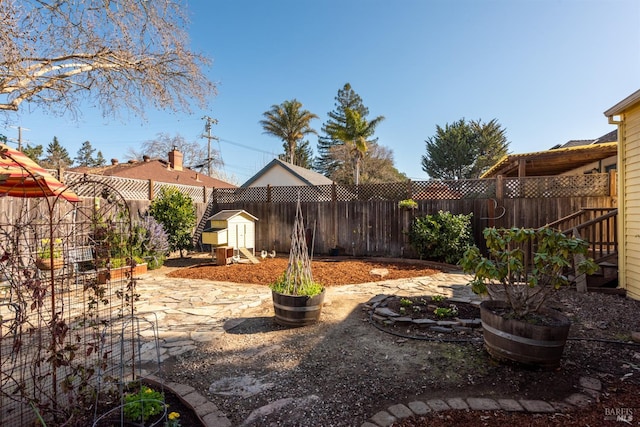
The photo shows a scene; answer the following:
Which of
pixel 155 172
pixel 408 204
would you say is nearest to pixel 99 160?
pixel 155 172

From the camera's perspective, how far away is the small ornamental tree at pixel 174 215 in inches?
302

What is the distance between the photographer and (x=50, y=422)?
172 cm

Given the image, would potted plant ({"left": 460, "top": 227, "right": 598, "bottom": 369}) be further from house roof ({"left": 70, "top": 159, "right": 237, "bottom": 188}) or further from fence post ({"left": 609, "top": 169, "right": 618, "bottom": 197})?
house roof ({"left": 70, "top": 159, "right": 237, "bottom": 188})

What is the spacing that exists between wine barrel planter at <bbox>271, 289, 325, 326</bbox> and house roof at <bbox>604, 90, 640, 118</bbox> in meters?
4.79

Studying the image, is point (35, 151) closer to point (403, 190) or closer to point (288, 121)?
point (288, 121)

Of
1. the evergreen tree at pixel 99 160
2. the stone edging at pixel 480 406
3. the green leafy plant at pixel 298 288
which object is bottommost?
the stone edging at pixel 480 406

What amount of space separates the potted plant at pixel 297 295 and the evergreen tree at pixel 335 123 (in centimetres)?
1929

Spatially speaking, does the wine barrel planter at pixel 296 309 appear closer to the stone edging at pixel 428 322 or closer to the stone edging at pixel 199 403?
the stone edging at pixel 428 322

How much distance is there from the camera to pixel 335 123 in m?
23.1

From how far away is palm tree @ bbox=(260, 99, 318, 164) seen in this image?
24906 mm

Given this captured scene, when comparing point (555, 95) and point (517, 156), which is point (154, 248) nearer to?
point (517, 156)

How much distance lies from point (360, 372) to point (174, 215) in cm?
667

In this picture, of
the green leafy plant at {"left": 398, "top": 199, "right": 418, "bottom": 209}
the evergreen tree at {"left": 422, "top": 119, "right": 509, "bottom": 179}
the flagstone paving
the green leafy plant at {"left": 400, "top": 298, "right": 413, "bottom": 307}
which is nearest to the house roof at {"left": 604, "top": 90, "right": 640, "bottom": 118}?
the flagstone paving

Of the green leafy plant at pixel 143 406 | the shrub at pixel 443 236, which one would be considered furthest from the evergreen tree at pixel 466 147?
the green leafy plant at pixel 143 406
